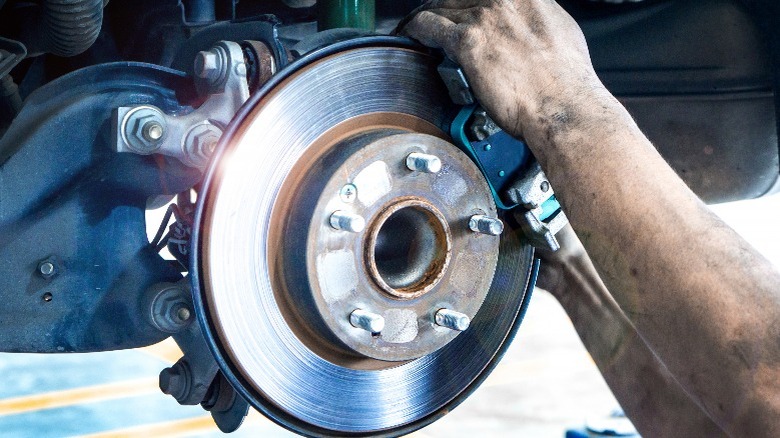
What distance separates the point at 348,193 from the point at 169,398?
7.06 ft

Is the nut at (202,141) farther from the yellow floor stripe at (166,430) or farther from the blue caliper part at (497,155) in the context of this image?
the yellow floor stripe at (166,430)

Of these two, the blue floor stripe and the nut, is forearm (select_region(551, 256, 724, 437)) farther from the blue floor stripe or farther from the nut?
the blue floor stripe

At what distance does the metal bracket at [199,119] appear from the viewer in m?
0.79

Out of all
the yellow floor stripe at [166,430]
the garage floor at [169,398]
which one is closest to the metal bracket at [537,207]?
the garage floor at [169,398]

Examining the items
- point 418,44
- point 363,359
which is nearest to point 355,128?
point 418,44

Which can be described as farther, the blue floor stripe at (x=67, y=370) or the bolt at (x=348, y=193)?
the blue floor stripe at (x=67, y=370)

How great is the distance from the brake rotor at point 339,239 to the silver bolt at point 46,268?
209mm

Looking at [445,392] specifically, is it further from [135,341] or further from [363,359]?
[135,341]

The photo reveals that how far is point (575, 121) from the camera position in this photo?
30.3 inches

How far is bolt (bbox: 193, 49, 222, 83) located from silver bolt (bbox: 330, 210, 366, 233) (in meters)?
0.16

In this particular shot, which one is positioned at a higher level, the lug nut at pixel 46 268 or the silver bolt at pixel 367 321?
the silver bolt at pixel 367 321

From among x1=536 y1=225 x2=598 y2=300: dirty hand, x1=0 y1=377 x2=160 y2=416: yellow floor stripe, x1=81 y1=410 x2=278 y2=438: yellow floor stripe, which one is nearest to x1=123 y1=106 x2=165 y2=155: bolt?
x1=536 y1=225 x2=598 y2=300: dirty hand

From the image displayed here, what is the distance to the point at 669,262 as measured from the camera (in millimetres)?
704

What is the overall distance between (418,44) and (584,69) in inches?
5.5
